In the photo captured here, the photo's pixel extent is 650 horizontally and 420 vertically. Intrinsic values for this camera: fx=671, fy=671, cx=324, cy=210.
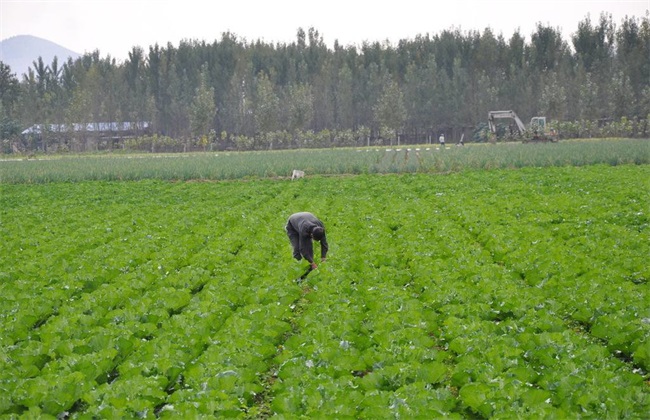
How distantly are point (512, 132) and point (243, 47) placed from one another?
61005 mm

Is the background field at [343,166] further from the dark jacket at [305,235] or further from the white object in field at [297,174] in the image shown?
the dark jacket at [305,235]

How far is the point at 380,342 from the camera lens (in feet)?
23.0

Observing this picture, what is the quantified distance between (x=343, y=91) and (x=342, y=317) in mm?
84751

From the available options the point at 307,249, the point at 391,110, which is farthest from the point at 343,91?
the point at 307,249

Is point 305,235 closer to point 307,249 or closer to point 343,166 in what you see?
point 307,249

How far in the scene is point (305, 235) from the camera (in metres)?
11.0

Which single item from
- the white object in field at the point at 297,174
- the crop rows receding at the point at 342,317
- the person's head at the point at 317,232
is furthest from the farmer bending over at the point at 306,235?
the white object in field at the point at 297,174

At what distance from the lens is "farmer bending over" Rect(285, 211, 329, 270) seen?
427 inches

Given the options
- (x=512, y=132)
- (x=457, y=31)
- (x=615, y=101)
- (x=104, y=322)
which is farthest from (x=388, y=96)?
(x=104, y=322)

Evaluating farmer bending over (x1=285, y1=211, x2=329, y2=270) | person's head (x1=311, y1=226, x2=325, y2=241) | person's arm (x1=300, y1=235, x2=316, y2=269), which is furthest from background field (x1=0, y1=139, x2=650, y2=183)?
person's head (x1=311, y1=226, x2=325, y2=241)

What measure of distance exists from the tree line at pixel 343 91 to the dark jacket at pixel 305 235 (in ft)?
222

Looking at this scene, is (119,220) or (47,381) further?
(119,220)

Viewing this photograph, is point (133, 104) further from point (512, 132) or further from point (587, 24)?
point (587, 24)

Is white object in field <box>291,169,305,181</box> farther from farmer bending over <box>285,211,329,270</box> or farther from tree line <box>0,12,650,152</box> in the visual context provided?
tree line <box>0,12,650,152</box>
